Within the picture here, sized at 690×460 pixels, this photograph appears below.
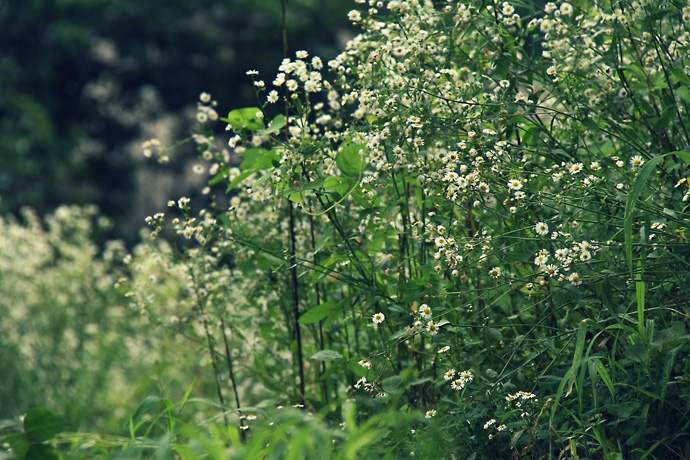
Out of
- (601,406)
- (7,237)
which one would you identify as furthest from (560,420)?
(7,237)

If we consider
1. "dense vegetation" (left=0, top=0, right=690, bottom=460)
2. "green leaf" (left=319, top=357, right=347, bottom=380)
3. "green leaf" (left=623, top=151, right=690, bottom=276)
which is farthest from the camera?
"green leaf" (left=319, top=357, right=347, bottom=380)

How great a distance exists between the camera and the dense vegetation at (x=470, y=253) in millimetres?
1547

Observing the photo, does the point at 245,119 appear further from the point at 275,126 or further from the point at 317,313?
the point at 317,313

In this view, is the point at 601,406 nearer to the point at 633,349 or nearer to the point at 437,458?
the point at 633,349

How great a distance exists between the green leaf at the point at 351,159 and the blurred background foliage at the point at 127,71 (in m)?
5.33

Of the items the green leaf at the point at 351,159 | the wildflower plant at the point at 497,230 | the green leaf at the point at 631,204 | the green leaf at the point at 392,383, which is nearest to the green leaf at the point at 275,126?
the wildflower plant at the point at 497,230

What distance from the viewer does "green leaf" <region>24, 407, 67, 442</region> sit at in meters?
1.66

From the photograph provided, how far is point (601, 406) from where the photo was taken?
155 centimetres

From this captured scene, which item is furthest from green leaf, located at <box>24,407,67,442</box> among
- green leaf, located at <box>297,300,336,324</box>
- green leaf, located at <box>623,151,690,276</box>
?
green leaf, located at <box>623,151,690,276</box>

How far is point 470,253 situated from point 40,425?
4.00ft

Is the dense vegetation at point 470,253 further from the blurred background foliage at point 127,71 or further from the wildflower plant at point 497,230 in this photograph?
the blurred background foliage at point 127,71

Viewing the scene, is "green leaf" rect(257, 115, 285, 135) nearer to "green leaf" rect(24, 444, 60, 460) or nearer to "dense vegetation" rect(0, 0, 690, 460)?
"dense vegetation" rect(0, 0, 690, 460)

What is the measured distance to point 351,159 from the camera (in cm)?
179

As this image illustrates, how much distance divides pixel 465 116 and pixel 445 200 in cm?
25
